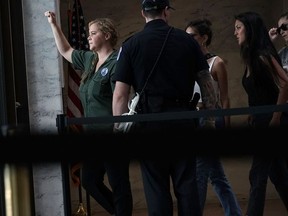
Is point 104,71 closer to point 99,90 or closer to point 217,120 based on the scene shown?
point 99,90

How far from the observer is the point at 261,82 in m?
4.21

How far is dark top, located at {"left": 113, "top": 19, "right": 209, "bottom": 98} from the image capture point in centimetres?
358

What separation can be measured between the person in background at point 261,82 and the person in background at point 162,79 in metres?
0.57

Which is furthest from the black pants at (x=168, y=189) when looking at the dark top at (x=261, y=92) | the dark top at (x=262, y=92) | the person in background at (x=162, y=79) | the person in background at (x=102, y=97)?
the dark top at (x=261, y=92)

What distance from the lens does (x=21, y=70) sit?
5.42m

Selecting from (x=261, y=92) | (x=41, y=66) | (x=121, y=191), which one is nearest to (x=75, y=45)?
(x=41, y=66)

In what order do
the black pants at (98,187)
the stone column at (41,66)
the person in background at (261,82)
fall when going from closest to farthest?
1. the person in background at (261,82)
2. the black pants at (98,187)
3. the stone column at (41,66)

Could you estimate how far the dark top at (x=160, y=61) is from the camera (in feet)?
11.8

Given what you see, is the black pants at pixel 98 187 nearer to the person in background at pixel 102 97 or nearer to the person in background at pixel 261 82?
the person in background at pixel 102 97

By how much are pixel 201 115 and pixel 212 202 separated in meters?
3.58

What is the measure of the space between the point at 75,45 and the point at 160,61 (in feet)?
9.89

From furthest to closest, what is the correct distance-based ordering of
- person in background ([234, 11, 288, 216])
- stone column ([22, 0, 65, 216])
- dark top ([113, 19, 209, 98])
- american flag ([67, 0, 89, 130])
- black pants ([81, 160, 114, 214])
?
american flag ([67, 0, 89, 130])
stone column ([22, 0, 65, 216])
black pants ([81, 160, 114, 214])
person in background ([234, 11, 288, 216])
dark top ([113, 19, 209, 98])

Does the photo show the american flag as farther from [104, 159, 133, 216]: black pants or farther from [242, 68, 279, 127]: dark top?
[242, 68, 279, 127]: dark top

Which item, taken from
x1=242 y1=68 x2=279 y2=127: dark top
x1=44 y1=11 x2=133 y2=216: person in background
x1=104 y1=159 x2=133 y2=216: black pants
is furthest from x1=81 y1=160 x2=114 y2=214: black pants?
x1=242 y1=68 x2=279 y2=127: dark top
